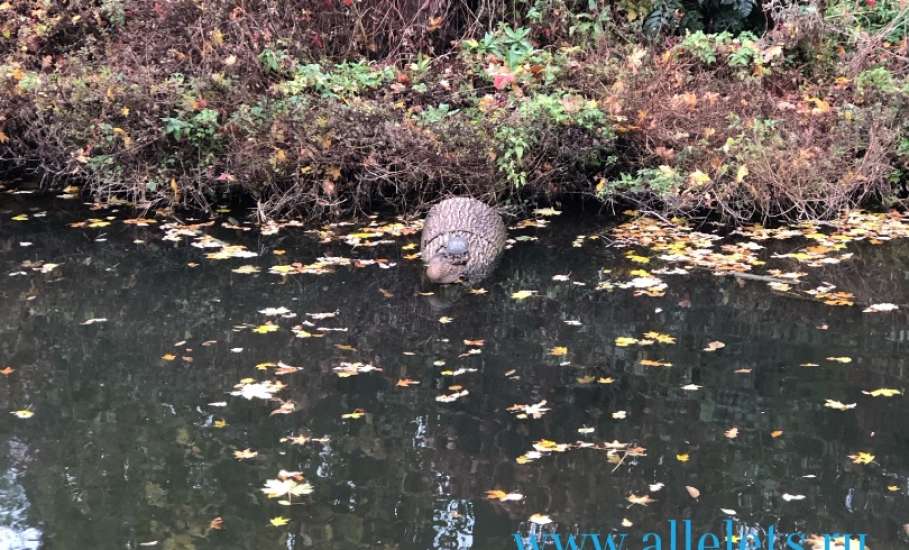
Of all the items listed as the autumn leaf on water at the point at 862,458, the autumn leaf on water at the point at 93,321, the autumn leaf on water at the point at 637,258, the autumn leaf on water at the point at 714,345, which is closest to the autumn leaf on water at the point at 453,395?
the autumn leaf on water at the point at 714,345

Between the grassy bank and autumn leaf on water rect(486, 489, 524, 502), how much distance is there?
5114 millimetres

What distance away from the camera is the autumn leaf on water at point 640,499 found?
475 centimetres

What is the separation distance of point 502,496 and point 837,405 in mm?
2184

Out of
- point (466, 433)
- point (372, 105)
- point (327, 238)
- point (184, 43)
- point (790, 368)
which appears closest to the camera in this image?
point (466, 433)

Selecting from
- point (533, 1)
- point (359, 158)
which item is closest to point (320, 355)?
point (359, 158)

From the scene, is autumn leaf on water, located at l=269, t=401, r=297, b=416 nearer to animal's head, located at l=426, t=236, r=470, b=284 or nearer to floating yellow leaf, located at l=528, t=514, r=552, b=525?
floating yellow leaf, located at l=528, t=514, r=552, b=525

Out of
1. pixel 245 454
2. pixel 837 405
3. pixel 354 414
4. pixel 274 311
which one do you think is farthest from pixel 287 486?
pixel 837 405

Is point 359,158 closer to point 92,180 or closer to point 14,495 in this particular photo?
point 92,180

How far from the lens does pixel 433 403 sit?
229 inches

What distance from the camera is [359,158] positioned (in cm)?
980

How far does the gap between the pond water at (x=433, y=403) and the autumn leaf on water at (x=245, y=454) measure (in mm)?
17

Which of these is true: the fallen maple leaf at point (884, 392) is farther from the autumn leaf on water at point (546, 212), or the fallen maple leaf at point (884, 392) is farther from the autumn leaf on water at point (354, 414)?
the autumn leaf on water at point (546, 212)

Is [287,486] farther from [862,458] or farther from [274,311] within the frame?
[862,458]

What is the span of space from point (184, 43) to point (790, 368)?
A: 7800mm
